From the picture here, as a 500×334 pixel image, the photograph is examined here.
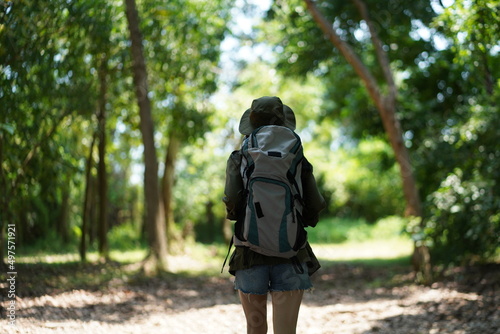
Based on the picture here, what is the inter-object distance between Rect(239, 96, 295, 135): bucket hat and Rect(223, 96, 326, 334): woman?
22 cm

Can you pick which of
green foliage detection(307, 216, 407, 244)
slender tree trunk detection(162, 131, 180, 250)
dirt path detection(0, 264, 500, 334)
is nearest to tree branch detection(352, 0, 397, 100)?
dirt path detection(0, 264, 500, 334)

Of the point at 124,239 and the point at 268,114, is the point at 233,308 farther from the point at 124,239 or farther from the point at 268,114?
the point at 124,239

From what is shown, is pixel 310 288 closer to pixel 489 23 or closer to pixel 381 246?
pixel 489 23

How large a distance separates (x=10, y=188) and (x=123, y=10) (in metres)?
4.75

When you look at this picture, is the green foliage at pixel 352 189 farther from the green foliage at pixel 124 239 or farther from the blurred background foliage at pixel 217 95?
the green foliage at pixel 124 239

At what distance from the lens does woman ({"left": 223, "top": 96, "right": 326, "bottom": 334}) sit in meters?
2.60

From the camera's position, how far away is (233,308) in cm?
698

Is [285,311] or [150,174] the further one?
[150,174]

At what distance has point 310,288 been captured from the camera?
2668mm

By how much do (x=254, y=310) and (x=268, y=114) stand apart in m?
1.01

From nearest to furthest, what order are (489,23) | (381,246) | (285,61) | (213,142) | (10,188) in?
(489,23)
(10,188)
(285,61)
(213,142)
(381,246)

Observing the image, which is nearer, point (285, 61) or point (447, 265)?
point (447, 265)

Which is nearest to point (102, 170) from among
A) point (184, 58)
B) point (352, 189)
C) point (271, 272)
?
point (184, 58)

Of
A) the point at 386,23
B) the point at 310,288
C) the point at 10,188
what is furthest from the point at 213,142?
the point at 310,288
